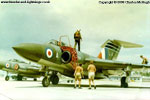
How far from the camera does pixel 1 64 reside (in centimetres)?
2448

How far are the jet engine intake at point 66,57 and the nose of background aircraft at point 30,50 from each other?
1.69m

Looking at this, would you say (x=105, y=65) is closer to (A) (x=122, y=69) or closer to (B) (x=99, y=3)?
(A) (x=122, y=69)

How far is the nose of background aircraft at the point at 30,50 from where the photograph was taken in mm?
9430

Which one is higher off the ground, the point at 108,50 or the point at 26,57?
the point at 108,50

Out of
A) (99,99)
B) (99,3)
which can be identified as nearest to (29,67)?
(99,3)

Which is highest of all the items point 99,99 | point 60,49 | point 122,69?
point 60,49

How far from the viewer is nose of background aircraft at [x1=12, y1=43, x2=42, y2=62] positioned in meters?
9.43

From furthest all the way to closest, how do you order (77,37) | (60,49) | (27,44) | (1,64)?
(1,64), (77,37), (60,49), (27,44)

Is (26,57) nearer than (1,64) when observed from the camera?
Yes

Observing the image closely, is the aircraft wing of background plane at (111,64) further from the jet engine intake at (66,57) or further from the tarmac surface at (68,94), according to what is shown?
the tarmac surface at (68,94)

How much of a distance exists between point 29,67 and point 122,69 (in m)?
14.2

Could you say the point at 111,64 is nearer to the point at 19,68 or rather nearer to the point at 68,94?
the point at 68,94

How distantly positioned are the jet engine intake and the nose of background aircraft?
1692 mm

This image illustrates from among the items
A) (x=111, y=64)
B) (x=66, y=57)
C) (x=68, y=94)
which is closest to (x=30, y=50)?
(x=66, y=57)
